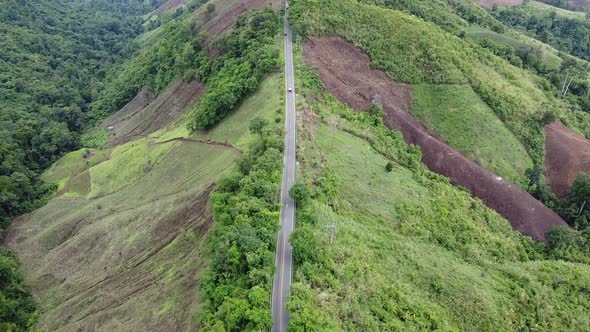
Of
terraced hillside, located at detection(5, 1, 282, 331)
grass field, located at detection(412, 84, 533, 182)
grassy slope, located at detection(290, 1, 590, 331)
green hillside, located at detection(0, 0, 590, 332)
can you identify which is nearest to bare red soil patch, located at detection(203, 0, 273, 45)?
green hillside, located at detection(0, 0, 590, 332)

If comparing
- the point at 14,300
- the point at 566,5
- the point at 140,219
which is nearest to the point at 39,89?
the point at 14,300

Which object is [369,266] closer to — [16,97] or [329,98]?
[329,98]

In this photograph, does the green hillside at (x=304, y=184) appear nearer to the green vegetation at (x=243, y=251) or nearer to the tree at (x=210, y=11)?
the green vegetation at (x=243, y=251)

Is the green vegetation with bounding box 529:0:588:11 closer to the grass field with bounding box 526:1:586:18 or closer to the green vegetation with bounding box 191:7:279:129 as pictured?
the grass field with bounding box 526:1:586:18

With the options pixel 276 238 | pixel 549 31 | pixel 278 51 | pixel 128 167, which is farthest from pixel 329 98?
pixel 549 31

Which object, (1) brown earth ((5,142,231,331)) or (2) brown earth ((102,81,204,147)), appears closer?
(1) brown earth ((5,142,231,331))

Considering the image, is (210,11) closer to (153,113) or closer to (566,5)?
(153,113)

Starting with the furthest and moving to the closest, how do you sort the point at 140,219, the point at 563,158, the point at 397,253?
the point at 563,158 → the point at 140,219 → the point at 397,253
